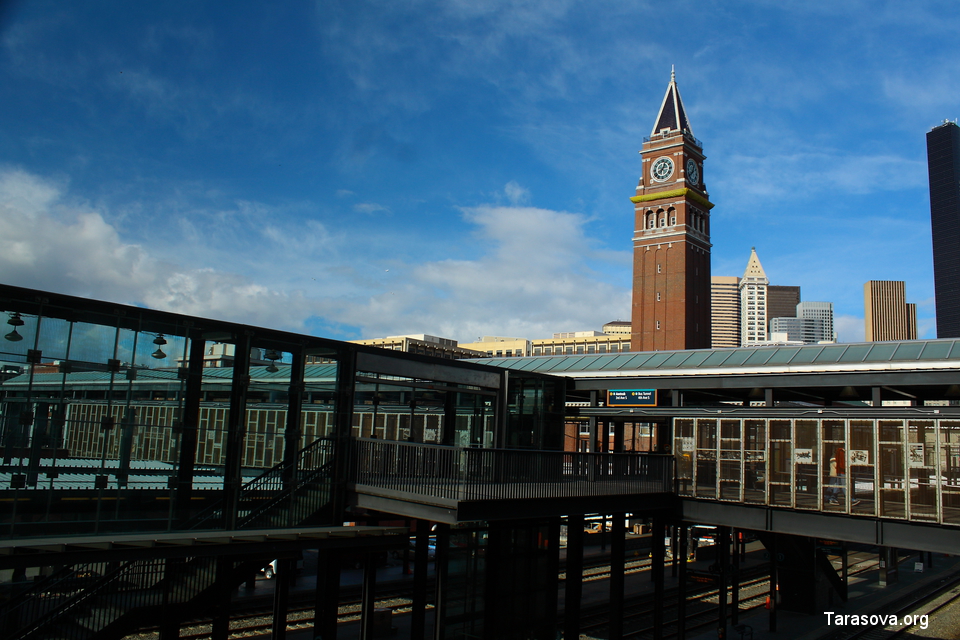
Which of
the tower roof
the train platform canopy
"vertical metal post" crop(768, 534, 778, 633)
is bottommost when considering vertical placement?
"vertical metal post" crop(768, 534, 778, 633)

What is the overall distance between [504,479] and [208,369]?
7.00 m

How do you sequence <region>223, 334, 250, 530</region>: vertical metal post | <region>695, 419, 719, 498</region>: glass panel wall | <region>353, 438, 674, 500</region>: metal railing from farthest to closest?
1. <region>695, 419, 719, 498</region>: glass panel wall
2. <region>353, 438, 674, 500</region>: metal railing
3. <region>223, 334, 250, 530</region>: vertical metal post

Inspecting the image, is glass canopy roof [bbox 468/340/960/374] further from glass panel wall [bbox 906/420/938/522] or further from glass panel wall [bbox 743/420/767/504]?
glass panel wall [bbox 906/420/938/522]

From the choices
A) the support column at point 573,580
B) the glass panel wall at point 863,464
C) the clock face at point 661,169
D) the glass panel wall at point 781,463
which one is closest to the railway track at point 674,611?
the support column at point 573,580

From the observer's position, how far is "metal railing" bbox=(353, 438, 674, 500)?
51.9ft

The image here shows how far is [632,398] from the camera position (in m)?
29.8

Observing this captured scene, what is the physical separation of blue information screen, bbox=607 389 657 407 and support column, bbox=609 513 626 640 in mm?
8546

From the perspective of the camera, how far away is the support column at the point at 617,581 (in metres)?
20.5

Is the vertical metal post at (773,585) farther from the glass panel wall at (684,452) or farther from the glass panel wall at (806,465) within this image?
the glass panel wall at (806,465)

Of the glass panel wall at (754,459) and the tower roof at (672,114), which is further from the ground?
the tower roof at (672,114)

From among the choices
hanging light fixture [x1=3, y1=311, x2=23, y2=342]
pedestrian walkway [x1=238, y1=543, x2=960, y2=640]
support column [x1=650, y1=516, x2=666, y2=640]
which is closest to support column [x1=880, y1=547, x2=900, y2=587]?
pedestrian walkway [x1=238, y1=543, x2=960, y2=640]

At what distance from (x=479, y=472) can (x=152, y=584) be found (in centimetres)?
707

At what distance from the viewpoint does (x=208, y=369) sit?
607 inches

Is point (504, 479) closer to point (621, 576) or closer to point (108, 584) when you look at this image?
point (621, 576)
